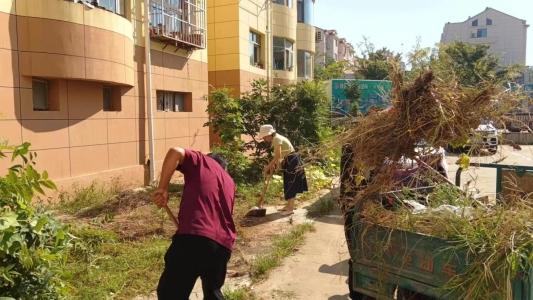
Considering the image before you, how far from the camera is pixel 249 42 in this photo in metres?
16.9

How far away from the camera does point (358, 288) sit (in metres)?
3.17

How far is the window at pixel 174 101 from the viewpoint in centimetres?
1172

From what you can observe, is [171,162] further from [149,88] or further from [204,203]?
[149,88]

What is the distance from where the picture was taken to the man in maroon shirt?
3074mm

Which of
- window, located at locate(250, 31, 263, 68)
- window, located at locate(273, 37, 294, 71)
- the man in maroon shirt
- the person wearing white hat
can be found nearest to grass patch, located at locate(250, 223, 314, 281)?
the person wearing white hat

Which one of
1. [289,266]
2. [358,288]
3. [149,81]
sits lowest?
[289,266]

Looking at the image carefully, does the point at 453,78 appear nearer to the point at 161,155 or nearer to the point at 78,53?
the point at 78,53

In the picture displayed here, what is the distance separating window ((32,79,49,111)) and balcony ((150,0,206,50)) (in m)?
3.19

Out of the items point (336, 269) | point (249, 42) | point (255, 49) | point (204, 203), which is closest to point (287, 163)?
point (336, 269)

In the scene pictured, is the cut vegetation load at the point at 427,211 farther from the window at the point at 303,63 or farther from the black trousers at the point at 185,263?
the window at the point at 303,63

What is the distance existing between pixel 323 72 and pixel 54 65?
2455 centimetres

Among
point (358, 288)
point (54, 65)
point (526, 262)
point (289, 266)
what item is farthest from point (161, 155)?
point (526, 262)

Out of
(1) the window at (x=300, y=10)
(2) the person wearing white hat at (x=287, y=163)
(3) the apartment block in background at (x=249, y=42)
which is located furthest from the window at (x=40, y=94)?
(1) the window at (x=300, y=10)

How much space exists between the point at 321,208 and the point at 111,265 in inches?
160
